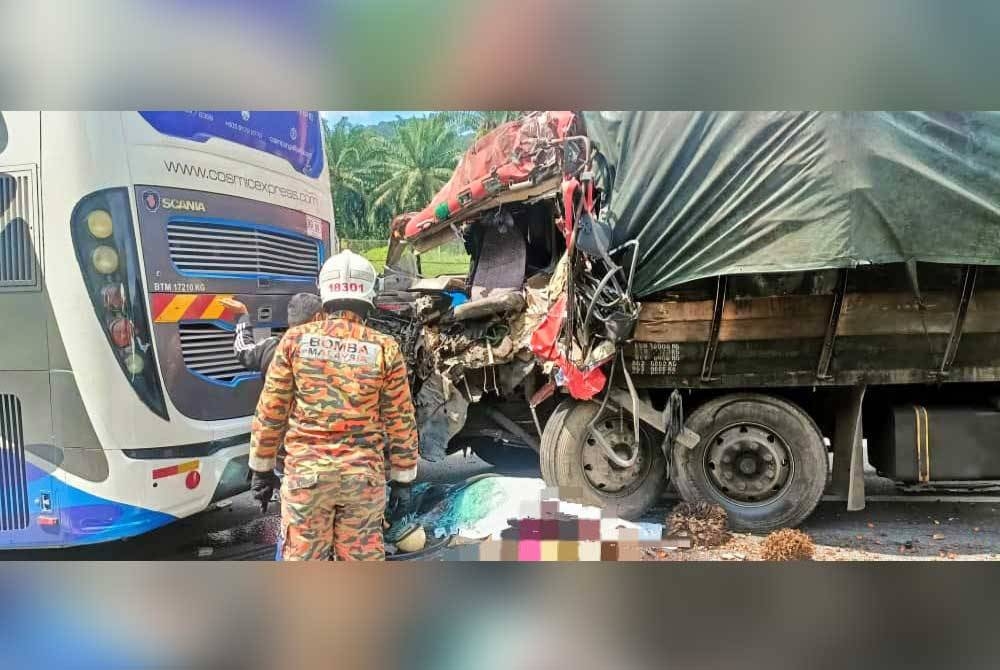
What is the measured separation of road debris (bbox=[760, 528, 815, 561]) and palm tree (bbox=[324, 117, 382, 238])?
289cm

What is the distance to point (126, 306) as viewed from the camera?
2.82m

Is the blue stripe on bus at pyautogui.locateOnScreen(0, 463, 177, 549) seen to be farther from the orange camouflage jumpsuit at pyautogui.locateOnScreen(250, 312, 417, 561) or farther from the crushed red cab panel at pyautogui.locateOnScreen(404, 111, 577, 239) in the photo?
the crushed red cab panel at pyautogui.locateOnScreen(404, 111, 577, 239)

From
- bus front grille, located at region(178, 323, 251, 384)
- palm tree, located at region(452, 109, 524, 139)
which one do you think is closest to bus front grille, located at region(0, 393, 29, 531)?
bus front grille, located at region(178, 323, 251, 384)

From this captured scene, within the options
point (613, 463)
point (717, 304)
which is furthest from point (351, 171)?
point (613, 463)

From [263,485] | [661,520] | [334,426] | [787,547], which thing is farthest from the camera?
[661,520]

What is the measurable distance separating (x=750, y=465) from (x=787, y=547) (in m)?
0.49

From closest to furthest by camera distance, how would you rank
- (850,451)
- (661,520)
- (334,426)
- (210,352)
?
(334,426) → (210,352) → (661,520) → (850,451)

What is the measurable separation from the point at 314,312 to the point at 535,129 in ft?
5.17

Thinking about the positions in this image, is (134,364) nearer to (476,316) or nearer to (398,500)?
(398,500)

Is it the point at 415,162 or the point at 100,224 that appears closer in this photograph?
the point at 100,224

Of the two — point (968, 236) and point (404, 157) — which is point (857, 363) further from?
point (404, 157)

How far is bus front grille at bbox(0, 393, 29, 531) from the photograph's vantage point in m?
2.84

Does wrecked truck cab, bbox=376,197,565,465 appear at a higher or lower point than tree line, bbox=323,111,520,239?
lower

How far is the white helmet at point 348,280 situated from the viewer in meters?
2.86
